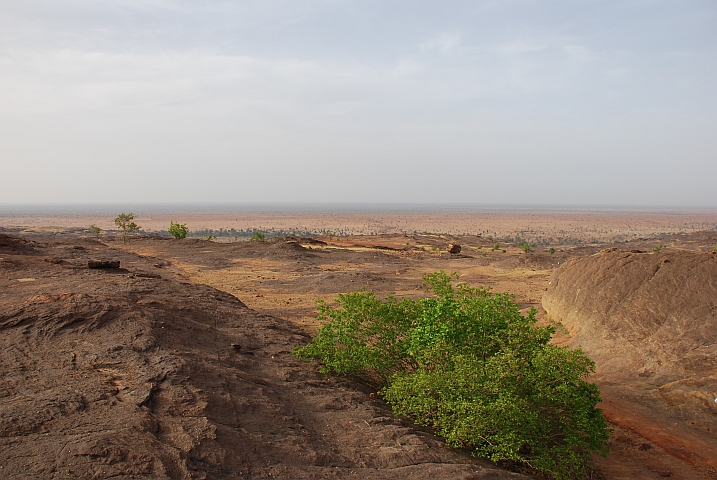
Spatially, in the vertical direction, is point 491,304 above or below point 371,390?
above

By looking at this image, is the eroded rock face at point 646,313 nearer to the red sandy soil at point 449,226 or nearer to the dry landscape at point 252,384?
the dry landscape at point 252,384

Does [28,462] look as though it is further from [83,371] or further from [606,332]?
[606,332]

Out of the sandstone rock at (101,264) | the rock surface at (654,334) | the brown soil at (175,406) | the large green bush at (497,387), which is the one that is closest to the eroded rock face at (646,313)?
the rock surface at (654,334)

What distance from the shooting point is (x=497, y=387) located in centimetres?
588

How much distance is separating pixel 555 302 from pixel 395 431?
885 centimetres

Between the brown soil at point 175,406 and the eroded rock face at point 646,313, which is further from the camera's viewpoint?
the eroded rock face at point 646,313

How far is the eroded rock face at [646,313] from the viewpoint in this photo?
9.66 metres

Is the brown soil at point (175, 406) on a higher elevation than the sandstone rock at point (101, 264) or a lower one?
lower

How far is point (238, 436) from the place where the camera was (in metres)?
5.38

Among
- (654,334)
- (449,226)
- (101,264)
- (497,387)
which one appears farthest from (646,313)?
(449,226)

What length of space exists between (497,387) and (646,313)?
22.1ft

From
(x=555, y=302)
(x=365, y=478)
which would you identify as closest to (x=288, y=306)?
(x=555, y=302)

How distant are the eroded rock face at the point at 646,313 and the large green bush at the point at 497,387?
4.20 m

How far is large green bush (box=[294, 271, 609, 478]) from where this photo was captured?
19.0 feet
